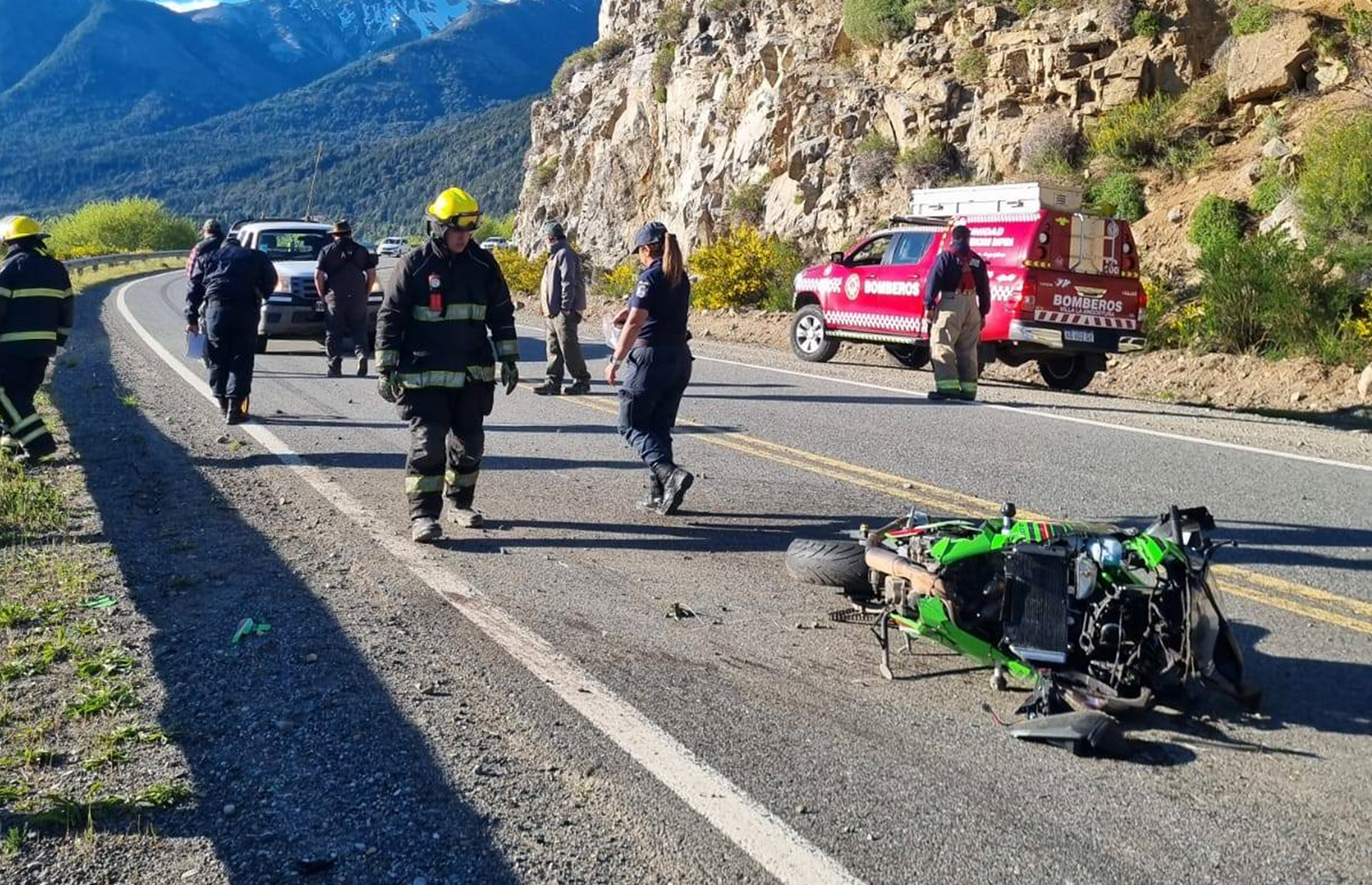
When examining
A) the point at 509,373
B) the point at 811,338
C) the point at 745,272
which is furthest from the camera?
the point at 745,272

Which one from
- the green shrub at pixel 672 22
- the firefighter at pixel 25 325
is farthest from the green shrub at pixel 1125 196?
the green shrub at pixel 672 22

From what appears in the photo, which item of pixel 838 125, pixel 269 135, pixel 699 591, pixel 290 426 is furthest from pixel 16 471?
pixel 269 135

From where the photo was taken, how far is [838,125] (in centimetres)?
2764

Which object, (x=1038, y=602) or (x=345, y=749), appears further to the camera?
(x=1038, y=602)

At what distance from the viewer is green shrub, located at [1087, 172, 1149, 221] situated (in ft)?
66.0

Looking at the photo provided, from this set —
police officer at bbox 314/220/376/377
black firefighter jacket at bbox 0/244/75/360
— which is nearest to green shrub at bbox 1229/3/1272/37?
police officer at bbox 314/220/376/377

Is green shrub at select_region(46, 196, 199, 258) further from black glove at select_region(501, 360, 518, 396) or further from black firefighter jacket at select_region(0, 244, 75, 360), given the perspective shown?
black glove at select_region(501, 360, 518, 396)

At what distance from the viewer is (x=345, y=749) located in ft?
13.0

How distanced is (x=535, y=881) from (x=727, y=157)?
29937 mm

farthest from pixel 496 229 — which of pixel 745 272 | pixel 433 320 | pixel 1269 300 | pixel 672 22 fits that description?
pixel 433 320

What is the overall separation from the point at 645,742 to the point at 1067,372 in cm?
1204

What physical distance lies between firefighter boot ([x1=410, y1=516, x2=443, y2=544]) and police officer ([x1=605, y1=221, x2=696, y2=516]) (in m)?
1.44

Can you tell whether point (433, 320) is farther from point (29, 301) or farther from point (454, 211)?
point (29, 301)

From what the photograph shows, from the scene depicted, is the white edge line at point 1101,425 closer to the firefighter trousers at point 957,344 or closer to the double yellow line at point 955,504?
the firefighter trousers at point 957,344
